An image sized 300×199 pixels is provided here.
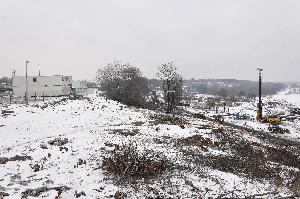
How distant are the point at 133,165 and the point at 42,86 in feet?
212

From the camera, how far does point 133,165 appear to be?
1817 centimetres

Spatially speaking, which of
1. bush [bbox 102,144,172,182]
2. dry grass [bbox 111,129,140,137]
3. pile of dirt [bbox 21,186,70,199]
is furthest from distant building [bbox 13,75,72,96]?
pile of dirt [bbox 21,186,70,199]

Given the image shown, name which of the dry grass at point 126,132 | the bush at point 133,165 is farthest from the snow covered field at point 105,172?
the bush at point 133,165

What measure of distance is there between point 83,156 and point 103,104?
2608 cm

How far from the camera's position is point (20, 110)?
143ft

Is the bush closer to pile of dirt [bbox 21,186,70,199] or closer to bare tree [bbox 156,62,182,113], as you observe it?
pile of dirt [bbox 21,186,70,199]

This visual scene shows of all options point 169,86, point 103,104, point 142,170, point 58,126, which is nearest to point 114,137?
point 142,170

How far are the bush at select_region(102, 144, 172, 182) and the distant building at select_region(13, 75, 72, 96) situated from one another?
59763 millimetres

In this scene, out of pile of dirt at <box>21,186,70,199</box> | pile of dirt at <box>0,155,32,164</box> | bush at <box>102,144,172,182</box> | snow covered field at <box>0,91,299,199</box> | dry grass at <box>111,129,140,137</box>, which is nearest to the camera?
pile of dirt at <box>21,186,70,199</box>

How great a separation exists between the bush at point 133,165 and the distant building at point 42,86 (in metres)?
59.8

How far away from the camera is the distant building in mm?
75150

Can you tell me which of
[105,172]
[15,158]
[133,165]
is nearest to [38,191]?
[105,172]

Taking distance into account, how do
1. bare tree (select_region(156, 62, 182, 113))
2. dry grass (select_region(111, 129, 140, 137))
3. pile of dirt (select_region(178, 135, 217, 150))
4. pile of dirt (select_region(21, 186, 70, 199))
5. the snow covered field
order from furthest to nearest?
1. bare tree (select_region(156, 62, 182, 113))
2. dry grass (select_region(111, 129, 140, 137))
3. pile of dirt (select_region(178, 135, 217, 150))
4. the snow covered field
5. pile of dirt (select_region(21, 186, 70, 199))

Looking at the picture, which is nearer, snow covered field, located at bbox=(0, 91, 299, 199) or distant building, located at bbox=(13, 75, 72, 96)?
snow covered field, located at bbox=(0, 91, 299, 199)
